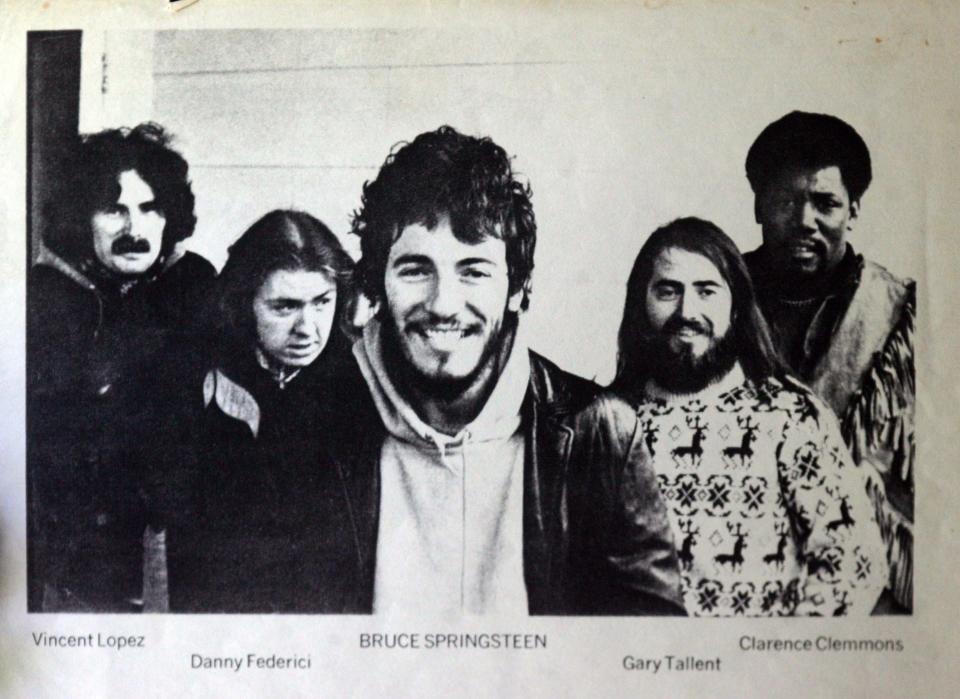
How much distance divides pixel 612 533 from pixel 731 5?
0.31 meters

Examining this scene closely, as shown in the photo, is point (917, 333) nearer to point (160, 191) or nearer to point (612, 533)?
point (612, 533)

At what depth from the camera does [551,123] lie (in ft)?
1.62

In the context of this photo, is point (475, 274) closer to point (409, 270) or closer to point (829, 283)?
point (409, 270)

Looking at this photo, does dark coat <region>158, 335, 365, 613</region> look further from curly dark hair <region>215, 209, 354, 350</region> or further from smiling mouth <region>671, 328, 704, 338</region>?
smiling mouth <region>671, 328, 704, 338</region>

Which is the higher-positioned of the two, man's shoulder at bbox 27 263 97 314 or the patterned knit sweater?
man's shoulder at bbox 27 263 97 314

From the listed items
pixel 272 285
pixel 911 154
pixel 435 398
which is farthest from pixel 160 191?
pixel 911 154

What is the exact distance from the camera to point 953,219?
50cm

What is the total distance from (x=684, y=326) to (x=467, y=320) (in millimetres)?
126

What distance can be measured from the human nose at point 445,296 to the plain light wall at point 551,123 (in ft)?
0.15

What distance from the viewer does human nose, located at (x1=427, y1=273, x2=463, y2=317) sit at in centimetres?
49

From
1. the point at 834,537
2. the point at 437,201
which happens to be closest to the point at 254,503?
the point at 437,201

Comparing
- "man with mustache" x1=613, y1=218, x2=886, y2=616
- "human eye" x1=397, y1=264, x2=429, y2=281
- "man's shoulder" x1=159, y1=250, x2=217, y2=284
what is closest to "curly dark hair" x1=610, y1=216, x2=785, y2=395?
"man with mustache" x1=613, y1=218, x2=886, y2=616

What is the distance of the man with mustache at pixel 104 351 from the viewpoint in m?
0.49

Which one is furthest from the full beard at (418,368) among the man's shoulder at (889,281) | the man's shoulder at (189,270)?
the man's shoulder at (889,281)
